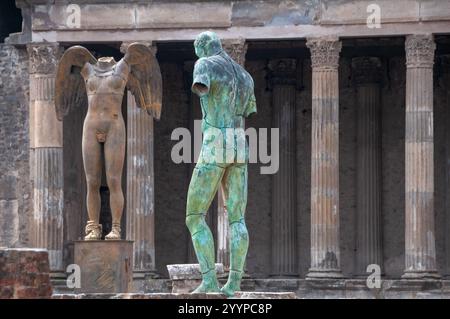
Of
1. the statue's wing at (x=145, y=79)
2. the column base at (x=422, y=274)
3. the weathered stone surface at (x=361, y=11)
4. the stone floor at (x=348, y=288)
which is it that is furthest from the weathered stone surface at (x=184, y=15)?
the statue's wing at (x=145, y=79)

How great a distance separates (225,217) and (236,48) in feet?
13.8

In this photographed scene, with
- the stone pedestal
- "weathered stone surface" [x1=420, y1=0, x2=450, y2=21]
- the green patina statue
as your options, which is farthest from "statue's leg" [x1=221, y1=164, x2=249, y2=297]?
"weathered stone surface" [x1=420, y1=0, x2=450, y2=21]

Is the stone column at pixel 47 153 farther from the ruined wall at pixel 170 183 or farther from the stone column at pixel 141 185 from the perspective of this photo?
the ruined wall at pixel 170 183

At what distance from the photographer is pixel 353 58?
2158 inches

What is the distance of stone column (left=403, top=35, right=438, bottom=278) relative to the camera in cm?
4919

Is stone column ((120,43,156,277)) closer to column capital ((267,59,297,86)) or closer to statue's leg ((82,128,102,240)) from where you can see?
column capital ((267,59,297,86))

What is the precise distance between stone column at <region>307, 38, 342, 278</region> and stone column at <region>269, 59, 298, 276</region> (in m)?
5.23

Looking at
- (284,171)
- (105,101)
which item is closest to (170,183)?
(284,171)

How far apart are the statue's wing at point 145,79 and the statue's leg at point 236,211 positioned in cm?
515

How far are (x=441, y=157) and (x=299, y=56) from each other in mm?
4752
